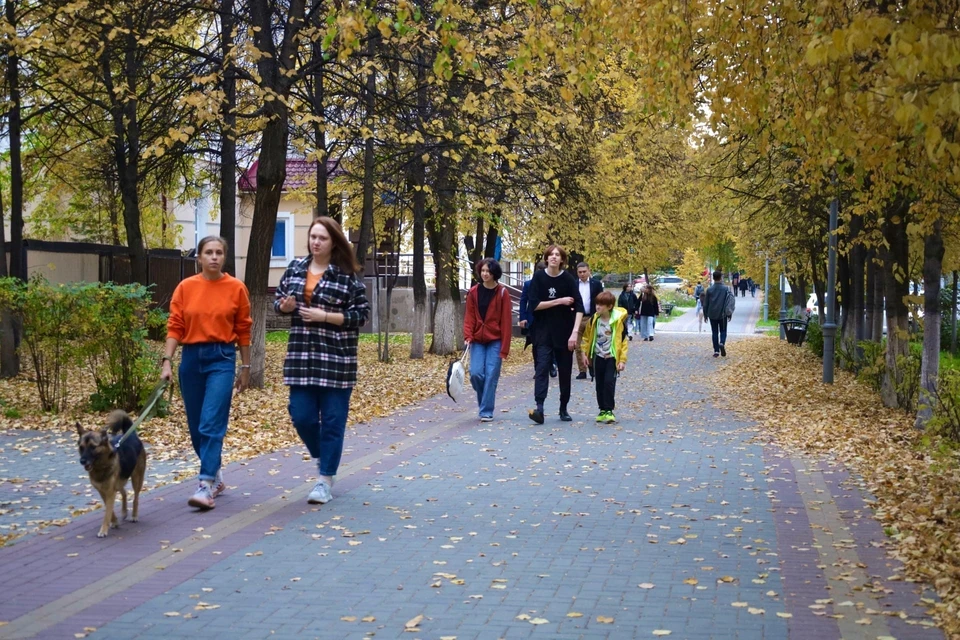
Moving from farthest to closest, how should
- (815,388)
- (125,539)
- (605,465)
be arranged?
(815,388) → (605,465) → (125,539)

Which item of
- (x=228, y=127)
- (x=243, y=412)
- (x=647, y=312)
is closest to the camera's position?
(x=243, y=412)

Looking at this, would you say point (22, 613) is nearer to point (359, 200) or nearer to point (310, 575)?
point (310, 575)

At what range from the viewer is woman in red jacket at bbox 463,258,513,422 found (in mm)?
14172

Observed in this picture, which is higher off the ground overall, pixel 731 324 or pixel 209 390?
pixel 209 390

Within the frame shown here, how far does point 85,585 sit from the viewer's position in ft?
21.0

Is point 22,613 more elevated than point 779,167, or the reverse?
point 779,167

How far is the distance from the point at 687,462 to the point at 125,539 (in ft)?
17.9

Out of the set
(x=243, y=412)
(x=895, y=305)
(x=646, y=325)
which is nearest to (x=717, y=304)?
(x=646, y=325)

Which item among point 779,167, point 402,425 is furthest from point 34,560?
point 779,167

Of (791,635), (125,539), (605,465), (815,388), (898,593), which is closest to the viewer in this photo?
(791,635)

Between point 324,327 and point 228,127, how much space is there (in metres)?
7.56

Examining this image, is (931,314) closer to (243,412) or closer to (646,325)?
(243,412)

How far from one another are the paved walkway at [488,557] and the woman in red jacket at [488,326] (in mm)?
2739

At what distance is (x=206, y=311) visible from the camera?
8.39 metres
